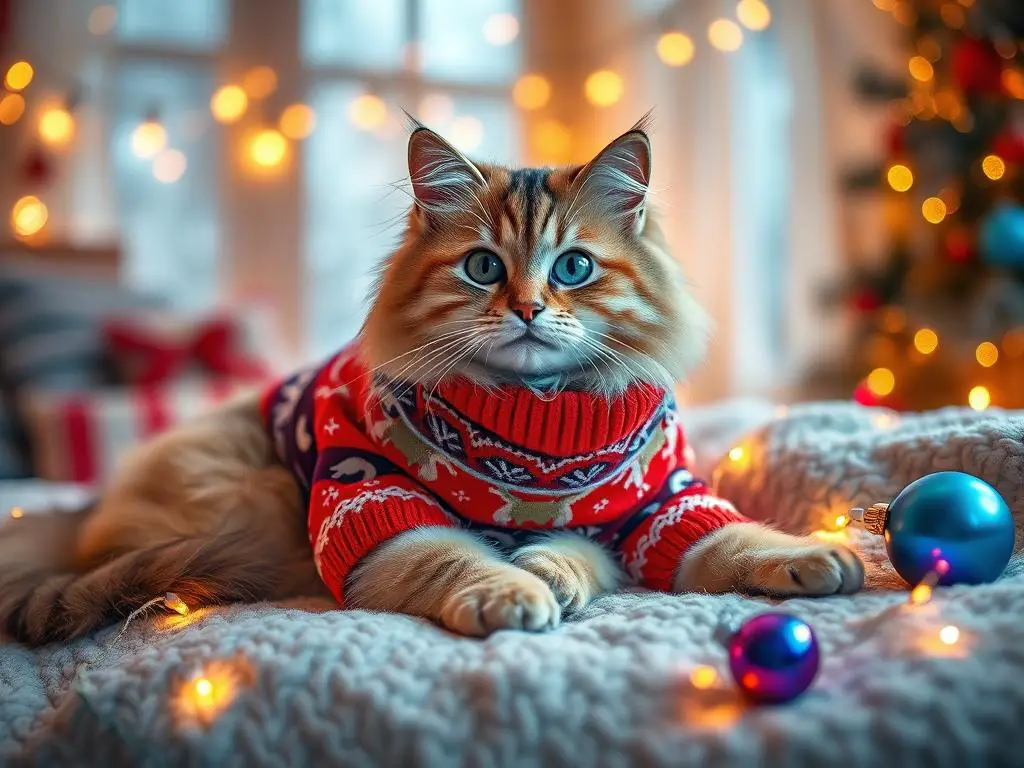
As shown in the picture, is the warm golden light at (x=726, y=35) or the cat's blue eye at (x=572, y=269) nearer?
the cat's blue eye at (x=572, y=269)

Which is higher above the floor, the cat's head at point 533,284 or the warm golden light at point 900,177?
the warm golden light at point 900,177

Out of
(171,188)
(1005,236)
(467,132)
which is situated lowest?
(1005,236)

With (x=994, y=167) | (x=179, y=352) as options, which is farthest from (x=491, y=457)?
(x=179, y=352)

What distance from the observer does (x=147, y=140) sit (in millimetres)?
3688

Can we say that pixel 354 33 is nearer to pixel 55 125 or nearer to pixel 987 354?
pixel 55 125

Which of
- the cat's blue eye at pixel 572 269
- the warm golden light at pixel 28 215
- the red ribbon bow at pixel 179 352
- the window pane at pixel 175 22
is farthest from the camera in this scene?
the window pane at pixel 175 22

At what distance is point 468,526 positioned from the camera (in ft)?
3.95

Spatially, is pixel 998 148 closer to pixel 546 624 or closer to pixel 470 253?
pixel 470 253

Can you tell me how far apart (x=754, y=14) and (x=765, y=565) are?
2690 mm

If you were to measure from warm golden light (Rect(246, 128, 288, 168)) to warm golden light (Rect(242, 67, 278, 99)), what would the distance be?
0.54ft

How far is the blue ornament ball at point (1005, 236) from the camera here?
7.07ft

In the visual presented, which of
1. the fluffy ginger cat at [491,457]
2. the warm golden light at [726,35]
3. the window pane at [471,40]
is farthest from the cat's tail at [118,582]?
the window pane at [471,40]

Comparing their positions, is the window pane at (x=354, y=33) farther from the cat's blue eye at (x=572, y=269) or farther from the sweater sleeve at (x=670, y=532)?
the sweater sleeve at (x=670, y=532)

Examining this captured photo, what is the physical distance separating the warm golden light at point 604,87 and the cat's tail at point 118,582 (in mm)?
3111
